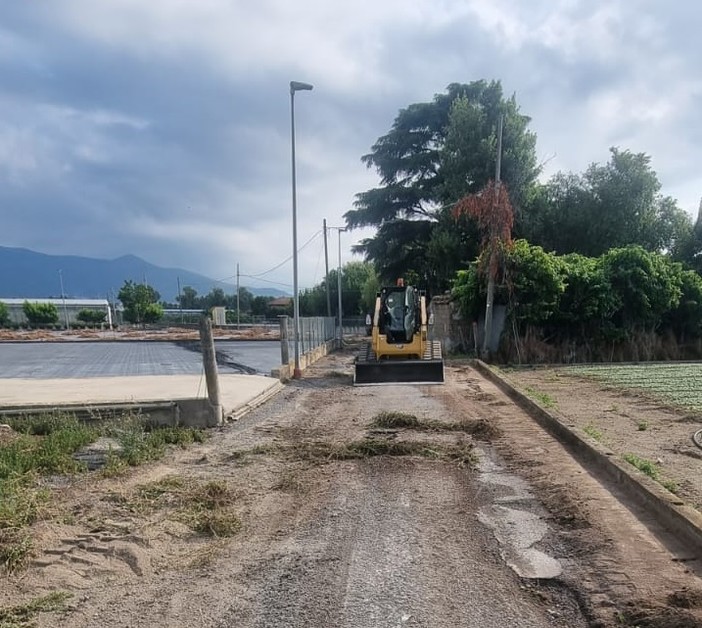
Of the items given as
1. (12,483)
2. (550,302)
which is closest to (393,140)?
(550,302)

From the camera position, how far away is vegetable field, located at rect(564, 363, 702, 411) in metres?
11.7

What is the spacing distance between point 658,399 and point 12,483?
11261 mm

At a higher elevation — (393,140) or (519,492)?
(393,140)

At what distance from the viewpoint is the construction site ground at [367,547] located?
11.7 feet

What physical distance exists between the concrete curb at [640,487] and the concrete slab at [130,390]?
5.67 metres

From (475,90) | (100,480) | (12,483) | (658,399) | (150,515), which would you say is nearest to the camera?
(150,515)

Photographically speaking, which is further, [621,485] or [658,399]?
[658,399]

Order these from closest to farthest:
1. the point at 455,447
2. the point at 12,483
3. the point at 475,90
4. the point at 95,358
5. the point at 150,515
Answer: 1. the point at 150,515
2. the point at 12,483
3. the point at 455,447
4. the point at 95,358
5. the point at 475,90

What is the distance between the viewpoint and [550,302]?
841 inches

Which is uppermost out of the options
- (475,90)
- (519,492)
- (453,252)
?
→ (475,90)

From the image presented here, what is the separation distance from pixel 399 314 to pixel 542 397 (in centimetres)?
635

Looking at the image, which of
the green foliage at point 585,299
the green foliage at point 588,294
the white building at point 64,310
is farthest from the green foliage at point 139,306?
the green foliage at point 585,299

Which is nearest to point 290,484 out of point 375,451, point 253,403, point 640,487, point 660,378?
point 375,451

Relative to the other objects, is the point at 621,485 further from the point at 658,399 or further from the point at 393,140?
the point at 393,140
